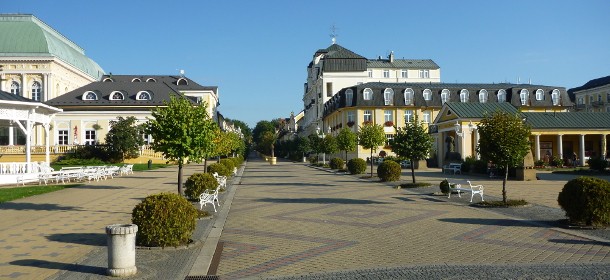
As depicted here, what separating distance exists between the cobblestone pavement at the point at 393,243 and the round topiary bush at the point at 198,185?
195 centimetres

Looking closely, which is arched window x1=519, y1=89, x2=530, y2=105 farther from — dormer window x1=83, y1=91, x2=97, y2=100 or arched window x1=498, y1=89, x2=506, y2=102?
dormer window x1=83, y1=91, x2=97, y2=100

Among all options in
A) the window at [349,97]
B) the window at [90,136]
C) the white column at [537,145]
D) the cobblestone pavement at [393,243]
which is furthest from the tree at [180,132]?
the window at [349,97]

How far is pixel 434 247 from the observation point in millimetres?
9641

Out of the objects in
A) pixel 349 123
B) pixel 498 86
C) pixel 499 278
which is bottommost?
pixel 499 278

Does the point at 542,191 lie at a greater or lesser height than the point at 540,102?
lesser

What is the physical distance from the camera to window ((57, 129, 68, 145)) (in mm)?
59219

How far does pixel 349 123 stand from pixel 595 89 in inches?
1763

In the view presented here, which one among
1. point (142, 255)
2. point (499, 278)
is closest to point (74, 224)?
point (142, 255)

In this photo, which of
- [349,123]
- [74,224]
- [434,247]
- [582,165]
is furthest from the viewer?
[349,123]

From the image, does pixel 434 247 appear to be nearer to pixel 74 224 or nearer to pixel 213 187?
pixel 74 224

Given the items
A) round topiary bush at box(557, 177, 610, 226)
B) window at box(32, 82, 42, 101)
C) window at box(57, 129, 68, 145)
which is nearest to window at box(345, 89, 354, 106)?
window at box(57, 129, 68, 145)

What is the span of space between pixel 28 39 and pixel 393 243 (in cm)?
7837

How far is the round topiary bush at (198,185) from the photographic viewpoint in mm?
17312

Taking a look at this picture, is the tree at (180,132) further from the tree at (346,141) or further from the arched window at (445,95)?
the arched window at (445,95)
